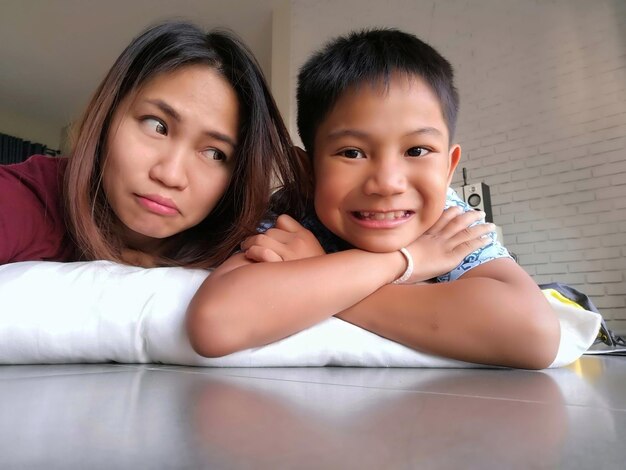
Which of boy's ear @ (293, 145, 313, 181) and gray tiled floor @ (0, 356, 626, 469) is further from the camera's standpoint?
boy's ear @ (293, 145, 313, 181)

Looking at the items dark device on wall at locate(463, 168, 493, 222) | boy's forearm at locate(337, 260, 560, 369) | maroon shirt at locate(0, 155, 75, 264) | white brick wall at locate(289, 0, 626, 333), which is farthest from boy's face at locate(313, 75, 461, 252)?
white brick wall at locate(289, 0, 626, 333)

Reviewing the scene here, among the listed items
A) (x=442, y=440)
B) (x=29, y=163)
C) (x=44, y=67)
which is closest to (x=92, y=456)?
(x=442, y=440)

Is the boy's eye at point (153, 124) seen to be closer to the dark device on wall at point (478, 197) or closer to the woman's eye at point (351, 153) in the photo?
the woman's eye at point (351, 153)

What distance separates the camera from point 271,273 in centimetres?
54

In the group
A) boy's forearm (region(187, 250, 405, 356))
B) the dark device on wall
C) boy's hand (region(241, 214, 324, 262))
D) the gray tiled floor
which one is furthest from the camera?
the dark device on wall

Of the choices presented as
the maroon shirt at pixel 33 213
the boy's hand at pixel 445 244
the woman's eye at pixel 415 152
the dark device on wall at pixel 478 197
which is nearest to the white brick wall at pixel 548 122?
the dark device on wall at pixel 478 197

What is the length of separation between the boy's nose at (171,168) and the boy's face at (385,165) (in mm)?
206

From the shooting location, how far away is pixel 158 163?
699mm

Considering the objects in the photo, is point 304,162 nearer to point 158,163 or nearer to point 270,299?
point 158,163

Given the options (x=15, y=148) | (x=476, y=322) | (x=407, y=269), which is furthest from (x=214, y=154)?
(x=15, y=148)

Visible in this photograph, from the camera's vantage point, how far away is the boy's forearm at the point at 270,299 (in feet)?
1.65

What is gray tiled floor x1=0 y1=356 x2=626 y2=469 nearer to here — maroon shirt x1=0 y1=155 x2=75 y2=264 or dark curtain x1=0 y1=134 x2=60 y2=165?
maroon shirt x1=0 y1=155 x2=75 y2=264

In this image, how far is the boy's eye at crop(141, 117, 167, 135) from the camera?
28.3 inches

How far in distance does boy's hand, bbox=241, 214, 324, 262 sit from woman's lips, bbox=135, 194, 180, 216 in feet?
0.47
